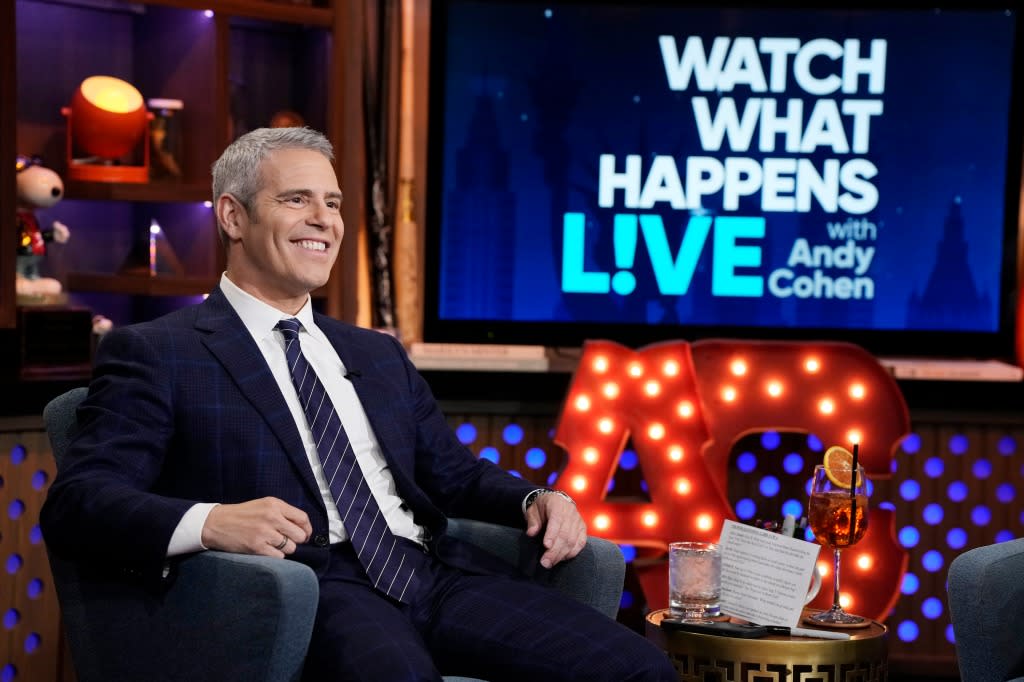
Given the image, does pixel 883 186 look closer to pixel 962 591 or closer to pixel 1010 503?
pixel 1010 503

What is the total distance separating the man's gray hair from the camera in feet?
8.43

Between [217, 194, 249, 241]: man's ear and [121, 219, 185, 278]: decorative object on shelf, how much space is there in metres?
1.39

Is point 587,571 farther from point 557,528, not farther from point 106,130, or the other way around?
point 106,130

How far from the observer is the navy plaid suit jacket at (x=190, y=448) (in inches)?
85.7

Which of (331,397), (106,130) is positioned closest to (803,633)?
(331,397)

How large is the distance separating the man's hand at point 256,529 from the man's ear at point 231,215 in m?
0.63

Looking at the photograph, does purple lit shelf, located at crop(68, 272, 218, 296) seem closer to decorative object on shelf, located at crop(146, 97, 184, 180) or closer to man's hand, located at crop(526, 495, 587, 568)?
decorative object on shelf, located at crop(146, 97, 184, 180)

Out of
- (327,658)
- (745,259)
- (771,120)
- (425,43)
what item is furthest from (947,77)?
(327,658)

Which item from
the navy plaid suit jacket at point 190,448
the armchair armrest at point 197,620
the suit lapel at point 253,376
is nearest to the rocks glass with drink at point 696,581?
the navy plaid suit jacket at point 190,448

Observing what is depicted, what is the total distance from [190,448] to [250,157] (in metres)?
0.58

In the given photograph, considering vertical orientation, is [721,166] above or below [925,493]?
above

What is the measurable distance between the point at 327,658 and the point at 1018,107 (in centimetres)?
320

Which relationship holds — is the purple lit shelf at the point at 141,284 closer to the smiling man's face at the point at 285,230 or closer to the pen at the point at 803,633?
the smiling man's face at the point at 285,230

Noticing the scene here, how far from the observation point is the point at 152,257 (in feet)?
12.9
